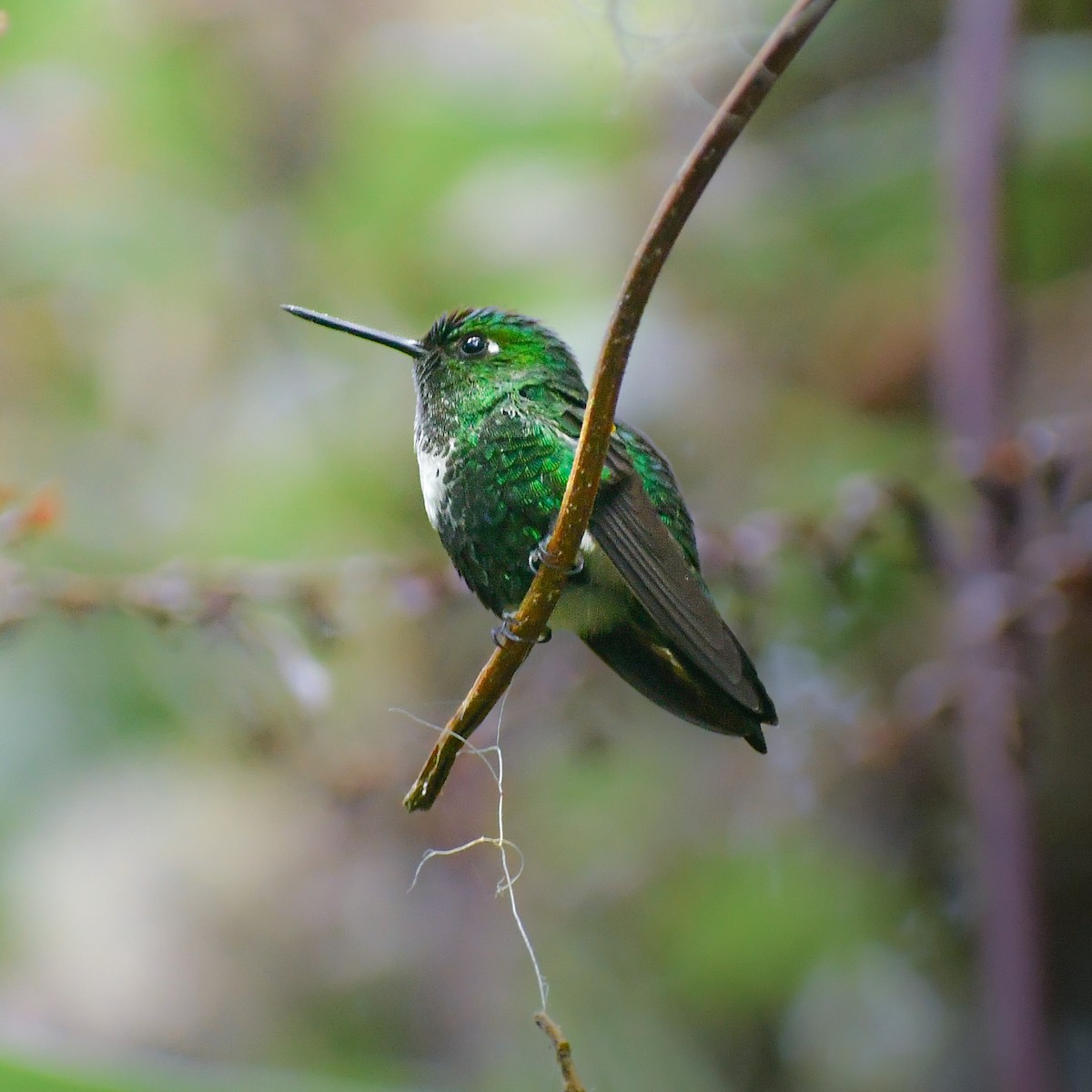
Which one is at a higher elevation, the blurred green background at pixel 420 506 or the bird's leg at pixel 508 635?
the bird's leg at pixel 508 635

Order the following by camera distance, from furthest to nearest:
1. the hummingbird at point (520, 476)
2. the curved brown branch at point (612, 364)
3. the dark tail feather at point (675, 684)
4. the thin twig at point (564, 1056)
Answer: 1. the hummingbird at point (520, 476)
2. the dark tail feather at point (675, 684)
3. the thin twig at point (564, 1056)
4. the curved brown branch at point (612, 364)

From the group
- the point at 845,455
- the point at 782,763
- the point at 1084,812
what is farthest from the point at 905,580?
the point at 1084,812

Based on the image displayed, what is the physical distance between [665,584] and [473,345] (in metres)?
0.45

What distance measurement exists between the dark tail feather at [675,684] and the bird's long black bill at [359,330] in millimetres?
399

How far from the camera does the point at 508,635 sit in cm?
117

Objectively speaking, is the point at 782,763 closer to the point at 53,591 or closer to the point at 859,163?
the point at 859,163

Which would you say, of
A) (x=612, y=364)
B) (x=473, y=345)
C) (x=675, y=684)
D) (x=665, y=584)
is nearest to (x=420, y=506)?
(x=473, y=345)

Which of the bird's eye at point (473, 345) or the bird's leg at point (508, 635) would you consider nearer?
the bird's leg at point (508, 635)

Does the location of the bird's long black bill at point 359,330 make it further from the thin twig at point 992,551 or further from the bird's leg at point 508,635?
the thin twig at point 992,551

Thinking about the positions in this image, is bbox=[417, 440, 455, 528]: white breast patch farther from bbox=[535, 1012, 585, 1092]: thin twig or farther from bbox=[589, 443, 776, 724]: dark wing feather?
bbox=[535, 1012, 585, 1092]: thin twig

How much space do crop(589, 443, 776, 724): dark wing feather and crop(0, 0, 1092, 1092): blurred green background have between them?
1.59m

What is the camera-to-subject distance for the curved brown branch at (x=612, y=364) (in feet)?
2.55

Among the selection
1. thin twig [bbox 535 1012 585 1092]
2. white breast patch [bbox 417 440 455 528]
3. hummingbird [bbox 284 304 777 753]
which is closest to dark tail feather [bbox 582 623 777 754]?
hummingbird [bbox 284 304 777 753]

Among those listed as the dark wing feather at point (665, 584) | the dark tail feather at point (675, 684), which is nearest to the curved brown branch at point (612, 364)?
the dark wing feather at point (665, 584)
